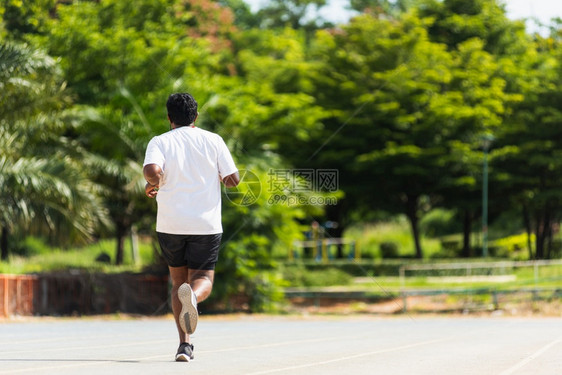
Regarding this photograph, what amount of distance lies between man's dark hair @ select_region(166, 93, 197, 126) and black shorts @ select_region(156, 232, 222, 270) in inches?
31.3

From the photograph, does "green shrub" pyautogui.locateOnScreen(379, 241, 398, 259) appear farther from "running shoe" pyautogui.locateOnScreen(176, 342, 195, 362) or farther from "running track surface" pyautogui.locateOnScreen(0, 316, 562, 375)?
"running shoe" pyautogui.locateOnScreen(176, 342, 195, 362)

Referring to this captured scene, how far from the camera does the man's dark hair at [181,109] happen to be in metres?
6.63

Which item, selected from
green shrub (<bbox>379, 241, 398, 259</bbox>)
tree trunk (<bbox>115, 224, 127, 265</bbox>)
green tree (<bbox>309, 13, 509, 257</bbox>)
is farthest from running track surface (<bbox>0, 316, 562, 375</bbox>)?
green shrub (<bbox>379, 241, 398, 259</bbox>)

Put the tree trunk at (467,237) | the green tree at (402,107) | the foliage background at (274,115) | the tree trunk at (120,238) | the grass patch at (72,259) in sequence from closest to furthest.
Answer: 1. the foliage background at (274,115)
2. the grass patch at (72,259)
3. the tree trunk at (120,238)
4. the green tree at (402,107)
5. the tree trunk at (467,237)

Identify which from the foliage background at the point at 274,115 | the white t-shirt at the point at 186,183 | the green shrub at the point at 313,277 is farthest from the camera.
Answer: the green shrub at the point at 313,277

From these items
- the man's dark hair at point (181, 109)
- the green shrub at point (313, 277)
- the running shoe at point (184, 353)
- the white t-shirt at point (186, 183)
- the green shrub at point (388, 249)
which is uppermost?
the man's dark hair at point (181, 109)

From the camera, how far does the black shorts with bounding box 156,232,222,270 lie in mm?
6496

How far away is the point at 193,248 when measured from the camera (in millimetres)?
6516

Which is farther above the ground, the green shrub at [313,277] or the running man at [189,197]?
the running man at [189,197]

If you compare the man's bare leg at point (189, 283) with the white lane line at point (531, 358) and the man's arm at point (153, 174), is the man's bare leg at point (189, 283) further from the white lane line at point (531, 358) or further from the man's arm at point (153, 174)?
the white lane line at point (531, 358)

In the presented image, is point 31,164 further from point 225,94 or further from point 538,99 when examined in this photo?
point 538,99

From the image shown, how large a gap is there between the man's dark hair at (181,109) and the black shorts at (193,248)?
0.80 metres

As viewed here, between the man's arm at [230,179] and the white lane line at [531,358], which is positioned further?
the man's arm at [230,179]

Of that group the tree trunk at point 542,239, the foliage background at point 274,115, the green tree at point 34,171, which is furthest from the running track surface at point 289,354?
the tree trunk at point 542,239
